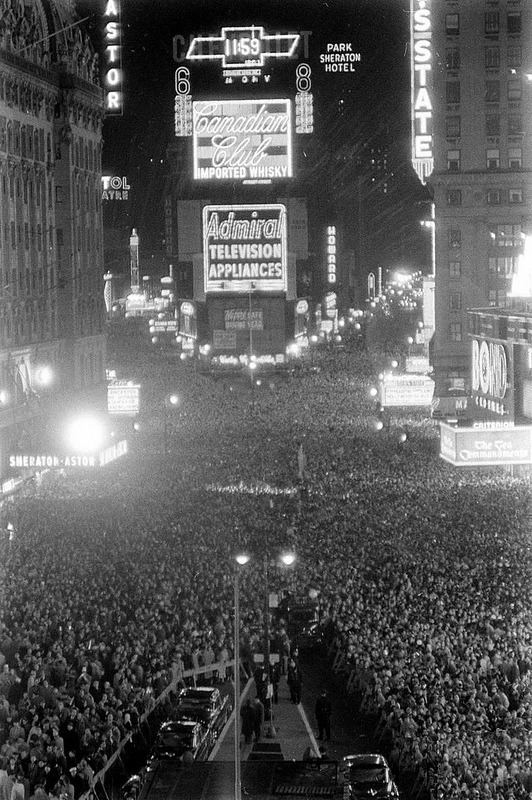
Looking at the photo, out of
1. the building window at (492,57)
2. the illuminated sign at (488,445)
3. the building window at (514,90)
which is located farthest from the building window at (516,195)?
the illuminated sign at (488,445)

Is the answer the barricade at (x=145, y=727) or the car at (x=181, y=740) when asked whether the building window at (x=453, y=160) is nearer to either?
the barricade at (x=145, y=727)

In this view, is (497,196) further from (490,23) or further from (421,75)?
(421,75)

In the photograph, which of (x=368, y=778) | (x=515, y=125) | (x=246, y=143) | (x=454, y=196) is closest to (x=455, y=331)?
(x=454, y=196)

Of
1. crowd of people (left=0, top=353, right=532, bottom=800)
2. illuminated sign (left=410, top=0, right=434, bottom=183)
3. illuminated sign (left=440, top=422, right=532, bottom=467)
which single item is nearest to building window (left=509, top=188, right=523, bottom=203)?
illuminated sign (left=410, top=0, right=434, bottom=183)

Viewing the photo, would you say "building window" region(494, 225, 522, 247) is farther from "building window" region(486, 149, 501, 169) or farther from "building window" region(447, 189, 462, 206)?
"building window" region(486, 149, 501, 169)

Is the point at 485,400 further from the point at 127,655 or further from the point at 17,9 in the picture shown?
the point at 17,9

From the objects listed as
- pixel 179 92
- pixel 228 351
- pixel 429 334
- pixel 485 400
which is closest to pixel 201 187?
pixel 179 92
